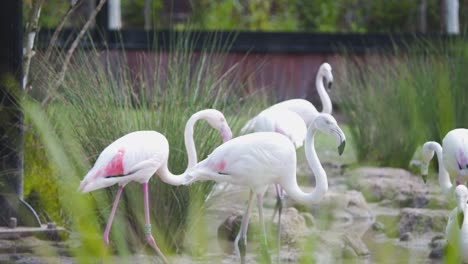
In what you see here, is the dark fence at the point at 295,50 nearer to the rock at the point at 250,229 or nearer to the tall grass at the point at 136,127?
the rock at the point at 250,229

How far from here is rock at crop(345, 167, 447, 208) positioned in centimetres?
738

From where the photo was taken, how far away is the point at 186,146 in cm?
543

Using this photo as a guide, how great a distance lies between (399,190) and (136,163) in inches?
121

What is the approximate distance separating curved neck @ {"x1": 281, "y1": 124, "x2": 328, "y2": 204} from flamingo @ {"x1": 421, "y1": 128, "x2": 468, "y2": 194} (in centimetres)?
90

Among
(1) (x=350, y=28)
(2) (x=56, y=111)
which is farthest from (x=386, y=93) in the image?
(1) (x=350, y=28)

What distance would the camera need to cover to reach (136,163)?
5.14 meters

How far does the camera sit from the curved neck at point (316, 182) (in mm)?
5195

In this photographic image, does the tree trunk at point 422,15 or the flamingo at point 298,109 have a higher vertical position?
the tree trunk at point 422,15

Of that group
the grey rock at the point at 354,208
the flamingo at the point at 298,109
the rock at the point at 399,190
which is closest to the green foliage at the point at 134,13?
the flamingo at the point at 298,109

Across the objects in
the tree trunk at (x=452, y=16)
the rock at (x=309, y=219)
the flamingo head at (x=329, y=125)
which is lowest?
the rock at (x=309, y=219)

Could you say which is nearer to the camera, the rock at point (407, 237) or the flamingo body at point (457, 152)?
the flamingo body at point (457, 152)

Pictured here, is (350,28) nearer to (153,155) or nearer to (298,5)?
(298,5)

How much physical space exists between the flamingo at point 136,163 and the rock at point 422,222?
1691 mm

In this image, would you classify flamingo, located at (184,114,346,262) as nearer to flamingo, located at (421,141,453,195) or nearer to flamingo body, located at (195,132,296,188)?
flamingo body, located at (195,132,296,188)
